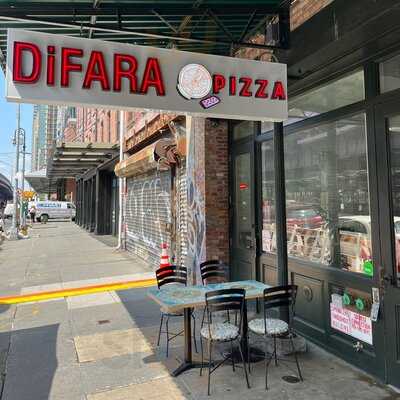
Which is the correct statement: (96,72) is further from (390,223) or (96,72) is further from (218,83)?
(390,223)

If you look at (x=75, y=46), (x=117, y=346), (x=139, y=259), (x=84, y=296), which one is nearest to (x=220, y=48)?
(x=75, y=46)

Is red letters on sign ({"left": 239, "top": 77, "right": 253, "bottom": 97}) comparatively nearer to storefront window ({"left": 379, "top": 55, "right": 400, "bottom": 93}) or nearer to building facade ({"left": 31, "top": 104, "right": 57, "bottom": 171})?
storefront window ({"left": 379, "top": 55, "right": 400, "bottom": 93})

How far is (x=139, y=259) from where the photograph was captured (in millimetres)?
11602

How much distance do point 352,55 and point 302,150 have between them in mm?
1422

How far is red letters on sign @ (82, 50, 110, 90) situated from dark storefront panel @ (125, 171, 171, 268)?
17.7 ft

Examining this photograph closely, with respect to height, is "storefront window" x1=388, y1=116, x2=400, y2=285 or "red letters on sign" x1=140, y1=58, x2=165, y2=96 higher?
"red letters on sign" x1=140, y1=58, x2=165, y2=96

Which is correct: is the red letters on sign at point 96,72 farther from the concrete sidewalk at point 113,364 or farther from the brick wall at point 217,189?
the brick wall at point 217,189

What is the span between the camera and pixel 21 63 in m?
3.43

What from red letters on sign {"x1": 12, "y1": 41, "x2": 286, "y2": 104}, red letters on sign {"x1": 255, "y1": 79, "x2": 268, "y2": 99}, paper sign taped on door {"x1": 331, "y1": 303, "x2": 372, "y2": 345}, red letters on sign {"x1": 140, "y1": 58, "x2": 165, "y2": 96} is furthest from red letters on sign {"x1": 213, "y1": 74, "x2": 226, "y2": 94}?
paper sign taped on door {"x1": 331, "y1": 303, "x2": 372, "y2": 345}

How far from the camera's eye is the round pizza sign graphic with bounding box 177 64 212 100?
3.86 meters

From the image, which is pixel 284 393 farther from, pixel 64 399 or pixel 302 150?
pixel 302 150

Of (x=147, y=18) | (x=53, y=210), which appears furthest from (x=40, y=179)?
(x=147, y=18)

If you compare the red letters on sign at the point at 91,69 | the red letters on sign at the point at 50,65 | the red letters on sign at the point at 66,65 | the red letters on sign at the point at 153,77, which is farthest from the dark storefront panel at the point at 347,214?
the red letters on sign at the point at 50,65

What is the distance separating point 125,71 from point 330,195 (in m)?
2.81
